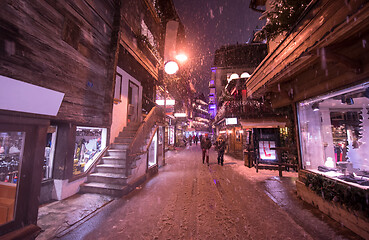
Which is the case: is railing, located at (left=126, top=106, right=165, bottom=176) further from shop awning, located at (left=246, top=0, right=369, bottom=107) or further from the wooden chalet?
the wooden chalet

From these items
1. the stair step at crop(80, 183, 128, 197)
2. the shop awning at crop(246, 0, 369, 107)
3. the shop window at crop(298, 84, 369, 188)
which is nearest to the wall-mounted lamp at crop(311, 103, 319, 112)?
the shop window at crop(298, 84, 369, 188)

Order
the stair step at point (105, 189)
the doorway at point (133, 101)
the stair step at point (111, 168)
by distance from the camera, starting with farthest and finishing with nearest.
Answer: the doorway at point (133, 101) < the stair step at point (111, 168) < the stair step at point (105, 189)

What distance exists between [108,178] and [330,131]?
30.5 feet

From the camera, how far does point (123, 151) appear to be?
21.2ft

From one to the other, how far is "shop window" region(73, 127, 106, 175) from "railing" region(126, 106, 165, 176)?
1615 mm

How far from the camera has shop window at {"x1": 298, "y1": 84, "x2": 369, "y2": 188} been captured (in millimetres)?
A: 4797

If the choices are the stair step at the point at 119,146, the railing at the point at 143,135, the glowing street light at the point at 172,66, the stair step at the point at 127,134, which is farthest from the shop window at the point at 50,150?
the glowing street light at the point at 172,66

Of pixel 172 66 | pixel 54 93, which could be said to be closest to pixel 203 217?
pixel 54 93

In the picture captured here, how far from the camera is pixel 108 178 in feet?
18.5

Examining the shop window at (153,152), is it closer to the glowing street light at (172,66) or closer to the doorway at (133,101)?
the doorway at (133,101)

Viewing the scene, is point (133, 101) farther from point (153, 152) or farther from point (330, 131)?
point (330, 131)

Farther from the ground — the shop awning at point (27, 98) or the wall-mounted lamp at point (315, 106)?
the wall-mounted lamp at point (315, 106)

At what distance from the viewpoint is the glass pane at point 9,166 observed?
9.27 feet

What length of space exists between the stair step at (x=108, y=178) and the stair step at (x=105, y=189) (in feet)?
0.59
